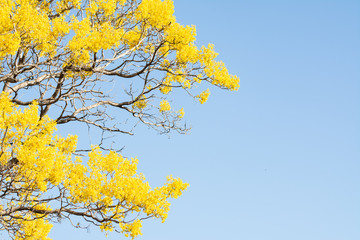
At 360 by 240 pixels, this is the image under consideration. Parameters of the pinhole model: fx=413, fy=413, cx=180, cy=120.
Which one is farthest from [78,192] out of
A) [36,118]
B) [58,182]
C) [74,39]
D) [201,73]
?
[201,73]

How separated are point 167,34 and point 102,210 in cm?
418

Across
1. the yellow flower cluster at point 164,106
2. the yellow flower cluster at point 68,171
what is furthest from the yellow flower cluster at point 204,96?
the yellow flower cluster at point 68,171

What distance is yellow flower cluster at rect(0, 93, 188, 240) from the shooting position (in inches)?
244

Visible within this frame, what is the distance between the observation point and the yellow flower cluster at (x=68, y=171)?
6188mm

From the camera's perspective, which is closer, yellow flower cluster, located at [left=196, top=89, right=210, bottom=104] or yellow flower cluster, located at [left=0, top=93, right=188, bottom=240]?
yellow flower cluster, located at [left=0, top=93, right=188, bottom=240]

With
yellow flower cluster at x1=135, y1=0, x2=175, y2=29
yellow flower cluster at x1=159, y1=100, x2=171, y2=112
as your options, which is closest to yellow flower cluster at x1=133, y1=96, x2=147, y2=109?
yellow flower cluster at x1=159, y1=100, x2=171, y2=112

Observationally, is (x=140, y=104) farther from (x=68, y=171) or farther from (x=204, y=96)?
(x=68, y=171)

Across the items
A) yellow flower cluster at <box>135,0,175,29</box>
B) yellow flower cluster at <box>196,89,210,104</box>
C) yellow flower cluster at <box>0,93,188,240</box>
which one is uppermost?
yellow flower cluster at <box>135,0,175,29</box>

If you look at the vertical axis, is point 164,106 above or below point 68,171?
above

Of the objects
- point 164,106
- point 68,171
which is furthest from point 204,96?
point 68,171

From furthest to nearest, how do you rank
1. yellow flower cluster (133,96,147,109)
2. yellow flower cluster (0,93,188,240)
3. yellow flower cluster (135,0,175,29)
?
yellow flower cluster (133,96,147,109), yellow flower cluster (135,0,175,29), yellow flower cluster (0,93,188,240)

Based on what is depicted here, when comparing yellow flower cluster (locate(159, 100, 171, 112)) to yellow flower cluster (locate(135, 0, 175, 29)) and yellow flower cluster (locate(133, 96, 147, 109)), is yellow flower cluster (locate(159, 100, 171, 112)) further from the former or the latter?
yellow flower cluster (locate(135, 0, 175, 29))

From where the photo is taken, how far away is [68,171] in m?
6.50

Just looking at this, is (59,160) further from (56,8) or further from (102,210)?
(56,8)
